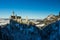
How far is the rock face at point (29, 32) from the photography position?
17.2 metres

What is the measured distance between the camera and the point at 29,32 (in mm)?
18656

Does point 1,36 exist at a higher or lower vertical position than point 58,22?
lower

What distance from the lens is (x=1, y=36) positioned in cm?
2231

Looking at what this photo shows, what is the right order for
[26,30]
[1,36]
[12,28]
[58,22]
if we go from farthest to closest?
[1,36]
[12,28]
[26,30]
[58,22]

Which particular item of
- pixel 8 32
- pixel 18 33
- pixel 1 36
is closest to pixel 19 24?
pixel 18 33

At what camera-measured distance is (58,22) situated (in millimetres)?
16953

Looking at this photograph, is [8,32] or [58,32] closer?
[58,32]

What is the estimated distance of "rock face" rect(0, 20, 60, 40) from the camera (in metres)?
17.2

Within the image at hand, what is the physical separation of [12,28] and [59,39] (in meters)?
6.05

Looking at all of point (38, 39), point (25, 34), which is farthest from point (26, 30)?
point (38, 39)

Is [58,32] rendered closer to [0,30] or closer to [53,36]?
[53,36]

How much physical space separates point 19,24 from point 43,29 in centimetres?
305

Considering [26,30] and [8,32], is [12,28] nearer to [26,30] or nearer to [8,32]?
[8,32]

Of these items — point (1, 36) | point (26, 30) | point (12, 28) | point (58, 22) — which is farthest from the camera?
point (1, 36)
